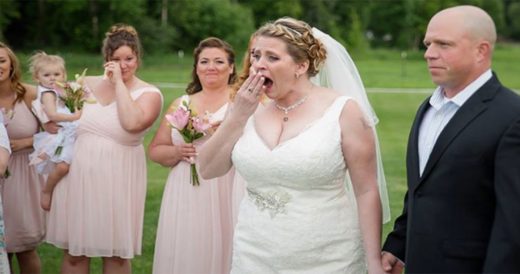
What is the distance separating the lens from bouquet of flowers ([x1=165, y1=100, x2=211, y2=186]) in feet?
18.6

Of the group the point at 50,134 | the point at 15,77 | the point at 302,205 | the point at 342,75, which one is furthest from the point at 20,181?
the point at 302,205

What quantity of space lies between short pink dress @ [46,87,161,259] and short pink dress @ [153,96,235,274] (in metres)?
0.54

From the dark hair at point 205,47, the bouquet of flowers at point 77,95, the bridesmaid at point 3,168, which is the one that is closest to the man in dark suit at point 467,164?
the dark hair at point 205,47

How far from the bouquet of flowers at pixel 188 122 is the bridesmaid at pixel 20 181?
1.62 m

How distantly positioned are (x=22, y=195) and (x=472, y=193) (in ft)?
15.1

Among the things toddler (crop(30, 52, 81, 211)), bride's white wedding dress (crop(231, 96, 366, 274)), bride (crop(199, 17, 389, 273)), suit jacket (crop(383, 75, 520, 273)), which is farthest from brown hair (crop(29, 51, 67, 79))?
suit jacket (crop(383, 75, 520, 273))

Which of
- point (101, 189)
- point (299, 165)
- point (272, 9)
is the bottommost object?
point (272, 9)

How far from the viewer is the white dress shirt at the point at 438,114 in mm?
3410

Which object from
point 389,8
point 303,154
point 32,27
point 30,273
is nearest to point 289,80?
point 303,154

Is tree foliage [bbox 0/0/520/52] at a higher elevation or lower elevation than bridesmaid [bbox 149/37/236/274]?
lower

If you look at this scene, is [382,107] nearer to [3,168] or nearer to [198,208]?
[198,208]

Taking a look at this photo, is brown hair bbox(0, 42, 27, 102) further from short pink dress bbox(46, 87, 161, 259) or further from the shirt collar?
the shirt collar

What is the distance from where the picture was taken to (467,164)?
10.8 ft

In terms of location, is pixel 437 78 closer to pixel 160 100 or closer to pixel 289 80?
pixel 289 80
